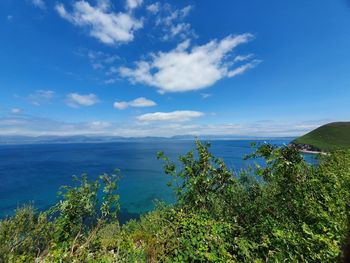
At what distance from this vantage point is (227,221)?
887cm

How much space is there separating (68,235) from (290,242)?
861 cm

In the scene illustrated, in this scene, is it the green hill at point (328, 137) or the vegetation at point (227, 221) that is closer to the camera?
the vegetation at point (227, 221)

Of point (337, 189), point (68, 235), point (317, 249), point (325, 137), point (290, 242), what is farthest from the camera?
point (325, 137)

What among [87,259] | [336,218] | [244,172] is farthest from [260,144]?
[87,259]

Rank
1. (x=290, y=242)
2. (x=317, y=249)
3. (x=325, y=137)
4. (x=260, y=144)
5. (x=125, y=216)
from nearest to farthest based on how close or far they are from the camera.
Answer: (x=317, y=249) < (x=290, y=242) < (x=260, y=144) < (x=125, y=216) < (x=325, y=137)

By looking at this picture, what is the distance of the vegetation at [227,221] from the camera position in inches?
205

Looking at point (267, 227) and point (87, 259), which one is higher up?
point (267, 227)

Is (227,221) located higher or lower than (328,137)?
lower

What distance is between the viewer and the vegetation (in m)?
5.20

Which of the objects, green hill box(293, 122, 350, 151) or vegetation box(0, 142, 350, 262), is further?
green hill box(293, 122, 350, 151)

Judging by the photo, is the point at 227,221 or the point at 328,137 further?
the point at 328,137

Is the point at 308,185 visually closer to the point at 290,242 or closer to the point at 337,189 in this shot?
the point at 337,189

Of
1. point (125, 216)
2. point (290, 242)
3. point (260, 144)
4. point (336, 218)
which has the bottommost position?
point (125, 216)

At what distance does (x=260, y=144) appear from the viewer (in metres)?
10.6
